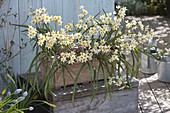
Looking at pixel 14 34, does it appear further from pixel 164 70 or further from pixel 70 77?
pixel 164 70

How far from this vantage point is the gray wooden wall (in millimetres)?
3576

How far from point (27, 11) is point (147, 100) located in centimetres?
168

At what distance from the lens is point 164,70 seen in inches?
195

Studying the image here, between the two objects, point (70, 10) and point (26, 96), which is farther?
point (70, 10)

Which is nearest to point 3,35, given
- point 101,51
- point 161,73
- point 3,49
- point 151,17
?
point 3,49


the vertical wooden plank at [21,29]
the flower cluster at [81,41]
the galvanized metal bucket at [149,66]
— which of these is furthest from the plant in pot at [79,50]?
the galvanized metal bucket at [149,66]

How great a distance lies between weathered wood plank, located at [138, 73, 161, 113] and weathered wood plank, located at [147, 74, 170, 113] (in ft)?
0.17

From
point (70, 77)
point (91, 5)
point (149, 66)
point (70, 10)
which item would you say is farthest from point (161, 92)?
point (70, 77)

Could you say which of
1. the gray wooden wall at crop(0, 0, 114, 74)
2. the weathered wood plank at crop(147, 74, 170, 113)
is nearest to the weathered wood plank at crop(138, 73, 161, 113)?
the weathered wood plank at crop(147, 74, 170, 113)

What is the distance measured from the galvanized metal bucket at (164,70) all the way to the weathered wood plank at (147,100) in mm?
198

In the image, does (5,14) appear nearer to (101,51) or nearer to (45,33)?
(45,33)

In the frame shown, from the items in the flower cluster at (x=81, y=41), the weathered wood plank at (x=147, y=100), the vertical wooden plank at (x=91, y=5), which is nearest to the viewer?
the flower cluster at (x=81, y=41)

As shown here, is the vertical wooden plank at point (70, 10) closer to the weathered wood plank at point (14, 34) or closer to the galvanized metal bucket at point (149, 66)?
the weathered wood plank at point (14, 34)

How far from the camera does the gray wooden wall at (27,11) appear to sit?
358cm
